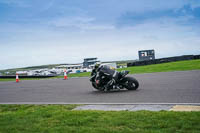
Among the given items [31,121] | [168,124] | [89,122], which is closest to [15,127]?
[31,121]

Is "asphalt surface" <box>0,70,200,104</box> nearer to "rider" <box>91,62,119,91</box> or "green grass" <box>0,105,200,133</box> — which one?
"rider" <box>91,62,119,91</box>

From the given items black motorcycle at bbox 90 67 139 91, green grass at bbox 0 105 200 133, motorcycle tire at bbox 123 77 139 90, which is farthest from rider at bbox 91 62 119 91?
green grass at bbox 0 105 200 133

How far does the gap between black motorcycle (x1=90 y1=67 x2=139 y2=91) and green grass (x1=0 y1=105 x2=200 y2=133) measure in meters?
4.76

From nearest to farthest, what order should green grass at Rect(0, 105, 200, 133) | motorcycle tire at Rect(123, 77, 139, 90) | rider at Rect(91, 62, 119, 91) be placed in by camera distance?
green grass at Rect(0, 105, 200, 133)
motorcycle tire at Rect(123, 77, 139, 90)
rider at Rect(91, 62, 119, 91)

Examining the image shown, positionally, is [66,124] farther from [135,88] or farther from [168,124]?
[135,88]

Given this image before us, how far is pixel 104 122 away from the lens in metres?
5.39

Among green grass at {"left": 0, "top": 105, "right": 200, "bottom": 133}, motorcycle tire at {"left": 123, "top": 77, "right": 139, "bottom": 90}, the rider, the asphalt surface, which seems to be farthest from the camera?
the rider

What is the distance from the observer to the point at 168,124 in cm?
485

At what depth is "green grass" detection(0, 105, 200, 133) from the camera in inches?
186

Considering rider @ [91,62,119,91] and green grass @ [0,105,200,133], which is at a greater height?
rider @ [91,62,119,91]

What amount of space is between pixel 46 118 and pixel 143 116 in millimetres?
2456

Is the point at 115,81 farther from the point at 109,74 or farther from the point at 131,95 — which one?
the point at 131,95

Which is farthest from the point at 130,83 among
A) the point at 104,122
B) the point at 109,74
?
the point at 104,122

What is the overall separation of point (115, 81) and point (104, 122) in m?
5.80
